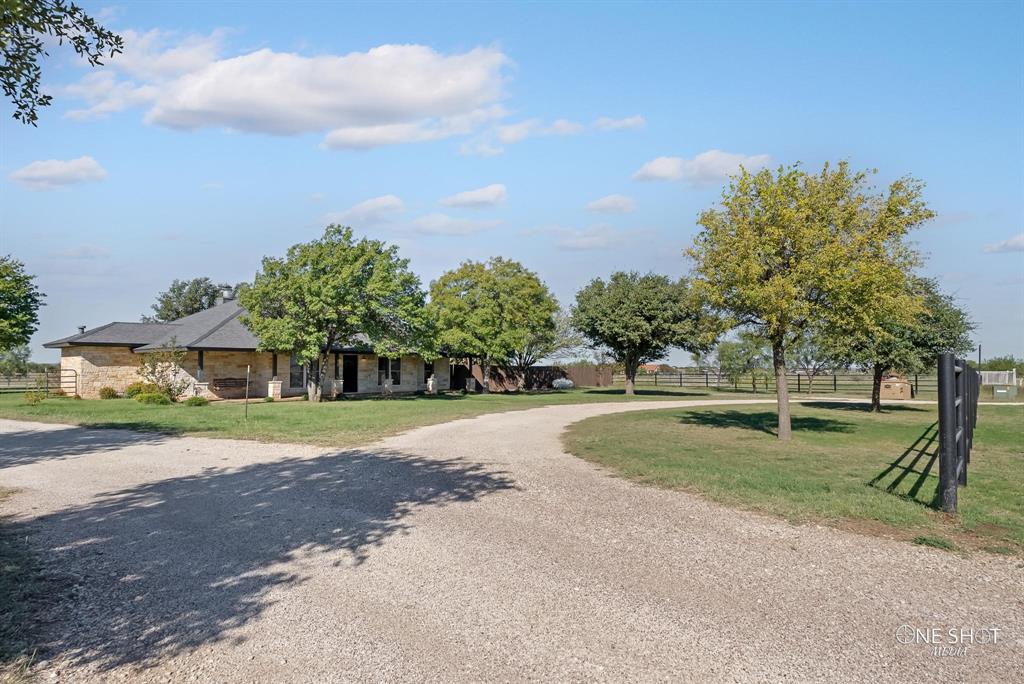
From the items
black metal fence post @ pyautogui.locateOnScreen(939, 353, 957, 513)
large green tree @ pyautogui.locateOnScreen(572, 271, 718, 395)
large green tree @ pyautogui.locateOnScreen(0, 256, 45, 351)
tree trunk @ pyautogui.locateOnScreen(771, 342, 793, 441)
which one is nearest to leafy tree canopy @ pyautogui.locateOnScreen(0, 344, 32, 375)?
large green tree @ pyautogui.locateOnScreen(0, 256, 45, 351)

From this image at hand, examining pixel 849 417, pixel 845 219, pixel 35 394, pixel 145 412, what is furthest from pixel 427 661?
pixel 35 394

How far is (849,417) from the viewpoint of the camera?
2323cm

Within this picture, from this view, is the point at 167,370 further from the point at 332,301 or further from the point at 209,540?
the point at 209,540

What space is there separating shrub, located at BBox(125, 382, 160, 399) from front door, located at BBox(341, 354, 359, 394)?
9.24 meters

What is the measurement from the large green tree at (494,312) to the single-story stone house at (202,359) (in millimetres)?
Answer: 6867

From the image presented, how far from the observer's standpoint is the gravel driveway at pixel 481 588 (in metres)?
3.86

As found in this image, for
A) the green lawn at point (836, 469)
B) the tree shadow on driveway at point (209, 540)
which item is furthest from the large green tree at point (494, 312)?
the tree shadow on driveway at point (209, 540)

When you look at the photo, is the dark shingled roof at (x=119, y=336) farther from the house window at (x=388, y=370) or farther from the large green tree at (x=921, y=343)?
the large green tree at (x=921, y=343)

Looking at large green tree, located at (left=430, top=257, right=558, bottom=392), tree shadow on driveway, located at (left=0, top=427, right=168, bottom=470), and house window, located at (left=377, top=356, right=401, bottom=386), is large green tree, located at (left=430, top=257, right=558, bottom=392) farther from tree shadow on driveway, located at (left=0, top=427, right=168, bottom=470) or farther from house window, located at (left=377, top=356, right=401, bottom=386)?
tree shadow on driveway, located at (left=0, top=427, right=168, bottom=470)

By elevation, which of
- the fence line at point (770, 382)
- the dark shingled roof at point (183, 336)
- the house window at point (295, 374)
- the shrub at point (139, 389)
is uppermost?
the dark shingled roof at point (183, 336)

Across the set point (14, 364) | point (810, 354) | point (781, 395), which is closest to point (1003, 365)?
point (810, 354)

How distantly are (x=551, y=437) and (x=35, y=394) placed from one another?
865 inches

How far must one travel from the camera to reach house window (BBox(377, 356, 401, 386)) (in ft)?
122

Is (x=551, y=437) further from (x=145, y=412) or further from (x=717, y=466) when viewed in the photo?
(x=145, y=412)
